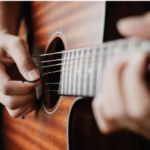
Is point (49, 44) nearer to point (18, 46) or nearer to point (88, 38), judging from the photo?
point (18, 46)

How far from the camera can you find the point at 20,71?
0.67 meters

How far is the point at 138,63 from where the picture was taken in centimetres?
33

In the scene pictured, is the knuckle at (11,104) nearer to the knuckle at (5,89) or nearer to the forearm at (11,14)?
the knuckle at (5,89)

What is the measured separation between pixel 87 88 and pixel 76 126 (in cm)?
18

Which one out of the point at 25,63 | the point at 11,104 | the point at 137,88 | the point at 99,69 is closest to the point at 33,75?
the point at 25,63

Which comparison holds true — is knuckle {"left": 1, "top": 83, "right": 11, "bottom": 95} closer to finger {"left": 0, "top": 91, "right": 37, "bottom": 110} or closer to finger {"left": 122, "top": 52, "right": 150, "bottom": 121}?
finger {"left": 0, "top": 91, "right": 37, "bottom": 110}

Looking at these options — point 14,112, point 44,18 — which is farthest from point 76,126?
point 44,18

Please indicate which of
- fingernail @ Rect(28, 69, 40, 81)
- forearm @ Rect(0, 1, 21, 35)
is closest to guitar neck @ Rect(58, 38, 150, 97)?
fingernail @ Rect(28, 69, 40, 81)

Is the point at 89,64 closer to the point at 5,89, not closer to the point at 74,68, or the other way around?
the point at 74,68

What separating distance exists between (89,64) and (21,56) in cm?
28

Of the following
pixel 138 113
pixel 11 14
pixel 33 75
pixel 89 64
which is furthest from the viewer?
pixel 11 14

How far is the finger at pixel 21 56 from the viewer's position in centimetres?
66

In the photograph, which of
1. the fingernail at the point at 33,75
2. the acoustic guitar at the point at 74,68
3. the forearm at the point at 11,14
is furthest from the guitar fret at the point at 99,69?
the forearm at the point at 11,14

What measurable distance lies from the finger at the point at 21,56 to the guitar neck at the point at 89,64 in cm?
11
